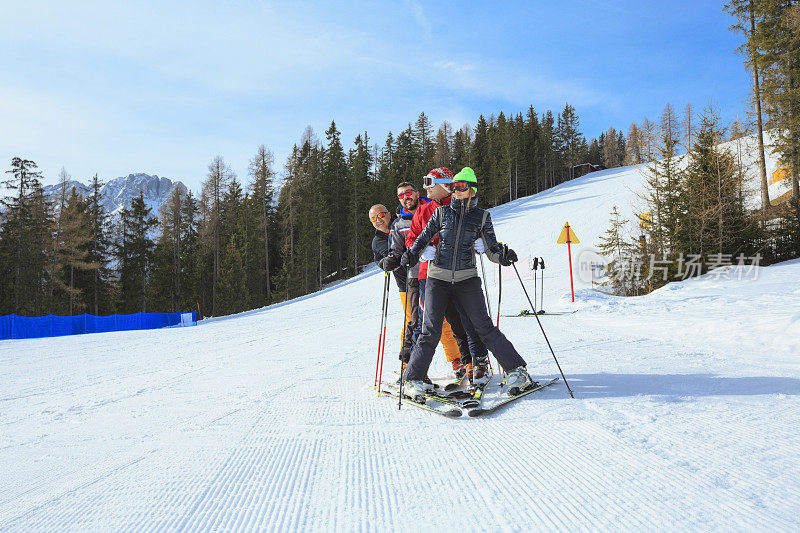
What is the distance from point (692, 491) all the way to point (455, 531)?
47.8 inches

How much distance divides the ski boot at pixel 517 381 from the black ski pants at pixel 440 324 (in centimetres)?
5

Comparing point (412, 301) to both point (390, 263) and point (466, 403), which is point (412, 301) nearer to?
point (390, 263)

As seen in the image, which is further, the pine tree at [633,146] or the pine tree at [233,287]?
the pine tree at [633,146]

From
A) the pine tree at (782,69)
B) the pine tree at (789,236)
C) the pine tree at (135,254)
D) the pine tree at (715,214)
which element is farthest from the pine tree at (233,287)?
the pine tree at (782,69)

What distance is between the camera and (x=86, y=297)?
34344 millimetres

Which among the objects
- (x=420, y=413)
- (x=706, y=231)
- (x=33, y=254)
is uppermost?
(x=33, y=254)

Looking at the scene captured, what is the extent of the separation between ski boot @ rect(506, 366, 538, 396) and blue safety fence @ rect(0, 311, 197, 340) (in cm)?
1751

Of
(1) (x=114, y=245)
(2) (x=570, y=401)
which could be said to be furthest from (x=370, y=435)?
(1) (x=114, y=245)

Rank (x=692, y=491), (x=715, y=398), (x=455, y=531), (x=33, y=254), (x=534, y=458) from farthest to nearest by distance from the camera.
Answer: (x=33, y=254) < (x=715, y=398) < (x=534, y=458) < (x=692, y=491) < (x=455, y=531)

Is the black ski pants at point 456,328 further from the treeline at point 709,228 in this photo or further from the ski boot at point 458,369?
the treeline at point 709,228

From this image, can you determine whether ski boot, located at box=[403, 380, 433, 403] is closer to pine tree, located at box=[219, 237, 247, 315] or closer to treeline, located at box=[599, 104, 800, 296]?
treeline, located at box=[599, 104, 800, 296]

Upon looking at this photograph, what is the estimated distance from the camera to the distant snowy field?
196 cm

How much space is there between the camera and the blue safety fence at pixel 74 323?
52.2 feet

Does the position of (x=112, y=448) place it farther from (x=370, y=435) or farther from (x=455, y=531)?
(x=455, y=531)
